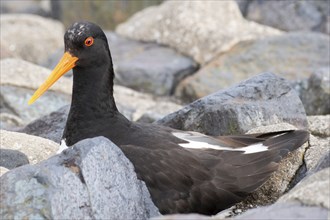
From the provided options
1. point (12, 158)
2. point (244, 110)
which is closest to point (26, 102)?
point (12, 158)

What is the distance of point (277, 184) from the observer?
18.1ft

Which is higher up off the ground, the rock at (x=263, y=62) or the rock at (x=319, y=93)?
the rock at (x=319, y=93)

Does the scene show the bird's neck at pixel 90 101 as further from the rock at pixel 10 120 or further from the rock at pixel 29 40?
the rock at pixel 29 40

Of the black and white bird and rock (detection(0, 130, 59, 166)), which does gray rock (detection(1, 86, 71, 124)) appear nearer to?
rock (detection(0, 130, 59, 166))

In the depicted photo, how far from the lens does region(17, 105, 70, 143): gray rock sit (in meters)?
7.15

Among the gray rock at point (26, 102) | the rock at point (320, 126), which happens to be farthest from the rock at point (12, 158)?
the gray rock at point (26, 102)

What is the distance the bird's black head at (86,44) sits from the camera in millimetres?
5684

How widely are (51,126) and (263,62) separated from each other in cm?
502

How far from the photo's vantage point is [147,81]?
1180cm

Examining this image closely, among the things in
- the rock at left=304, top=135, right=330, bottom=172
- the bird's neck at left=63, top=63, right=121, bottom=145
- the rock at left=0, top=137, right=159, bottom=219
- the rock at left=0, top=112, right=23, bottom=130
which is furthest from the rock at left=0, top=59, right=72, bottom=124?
the rock at left=0, top=137, right=159, bottom=219

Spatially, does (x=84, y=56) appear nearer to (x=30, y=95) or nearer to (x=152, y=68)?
(x=30, y=95)

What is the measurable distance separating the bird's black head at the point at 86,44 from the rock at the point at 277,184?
4.80 feet

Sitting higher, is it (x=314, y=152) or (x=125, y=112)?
(x=314, y=152)

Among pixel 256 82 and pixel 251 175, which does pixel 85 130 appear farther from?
pixel 256 82
